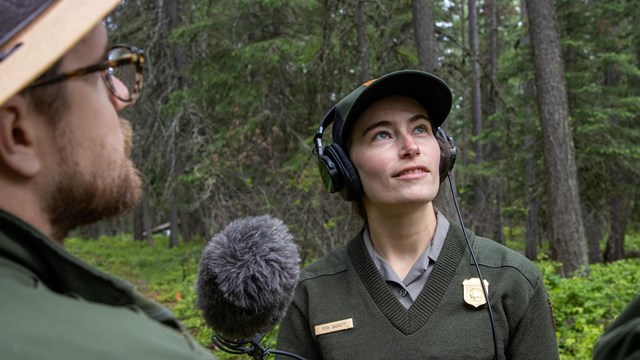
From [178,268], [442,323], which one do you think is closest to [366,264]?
[442,323]

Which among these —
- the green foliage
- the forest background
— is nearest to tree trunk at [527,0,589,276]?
the forest background

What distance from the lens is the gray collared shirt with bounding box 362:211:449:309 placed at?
8.36ft

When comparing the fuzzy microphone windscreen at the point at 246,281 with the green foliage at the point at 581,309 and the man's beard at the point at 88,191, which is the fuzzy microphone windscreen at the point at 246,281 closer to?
the man's beard at the point at 88,191

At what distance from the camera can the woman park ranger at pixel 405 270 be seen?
2.41 metres

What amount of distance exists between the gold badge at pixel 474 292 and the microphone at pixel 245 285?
27.4 inches

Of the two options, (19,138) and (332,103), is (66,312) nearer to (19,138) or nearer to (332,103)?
(19,138)

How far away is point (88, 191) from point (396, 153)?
4.91 ft

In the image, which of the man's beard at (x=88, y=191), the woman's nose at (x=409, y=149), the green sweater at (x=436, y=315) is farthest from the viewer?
the woman's nose at (x=409, y=149)

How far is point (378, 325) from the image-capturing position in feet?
8.04

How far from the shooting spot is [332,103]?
1245 cm

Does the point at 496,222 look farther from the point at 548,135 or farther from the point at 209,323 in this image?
the point at 209,323

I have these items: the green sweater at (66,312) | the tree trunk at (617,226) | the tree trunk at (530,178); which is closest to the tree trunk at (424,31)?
the tree trunk at (530,178)

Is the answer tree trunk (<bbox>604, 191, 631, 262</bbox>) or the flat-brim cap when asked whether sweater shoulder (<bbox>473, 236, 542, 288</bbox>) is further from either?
tree trunk (<bbox>604, 191, 631, 262</bbox>)

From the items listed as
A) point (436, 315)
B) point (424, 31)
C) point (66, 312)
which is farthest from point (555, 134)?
point (66, 312)
